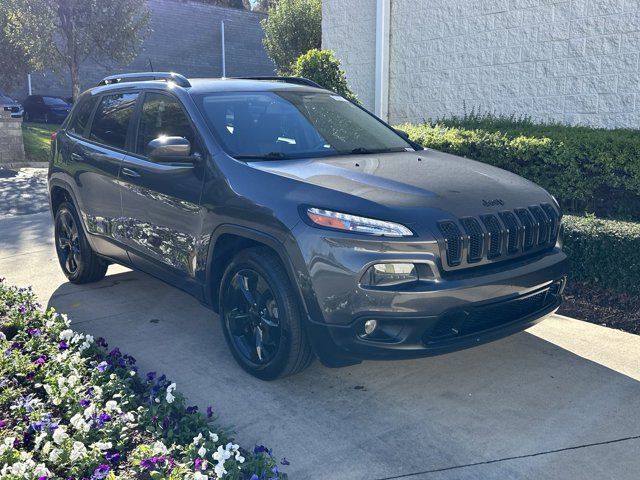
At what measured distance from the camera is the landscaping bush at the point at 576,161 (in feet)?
19.3

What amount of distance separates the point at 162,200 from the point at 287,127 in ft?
3.28

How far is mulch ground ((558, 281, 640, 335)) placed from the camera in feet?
15.6

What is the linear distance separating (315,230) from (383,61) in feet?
28.9

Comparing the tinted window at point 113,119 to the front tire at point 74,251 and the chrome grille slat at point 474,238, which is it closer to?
the front tire at point 74,251

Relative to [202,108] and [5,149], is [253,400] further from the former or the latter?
[5,149]

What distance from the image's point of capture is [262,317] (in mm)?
3766

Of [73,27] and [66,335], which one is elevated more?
[73,27]

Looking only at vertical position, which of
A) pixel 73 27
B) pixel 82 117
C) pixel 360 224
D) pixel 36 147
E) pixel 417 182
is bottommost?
pixel 36 147

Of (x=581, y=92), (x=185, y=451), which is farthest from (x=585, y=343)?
(x=581, y=92)

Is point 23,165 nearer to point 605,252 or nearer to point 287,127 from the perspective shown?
point 287,127

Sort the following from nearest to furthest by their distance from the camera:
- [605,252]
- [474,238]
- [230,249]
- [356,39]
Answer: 1. [474,238]
2. [230,249]
3. [605,252]
4. [356,39]

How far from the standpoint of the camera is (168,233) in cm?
437

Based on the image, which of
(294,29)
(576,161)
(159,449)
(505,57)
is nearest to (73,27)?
(294,29)

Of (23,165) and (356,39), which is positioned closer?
(356,39)
